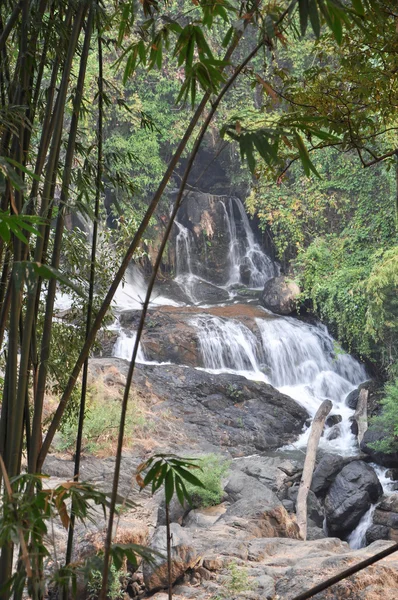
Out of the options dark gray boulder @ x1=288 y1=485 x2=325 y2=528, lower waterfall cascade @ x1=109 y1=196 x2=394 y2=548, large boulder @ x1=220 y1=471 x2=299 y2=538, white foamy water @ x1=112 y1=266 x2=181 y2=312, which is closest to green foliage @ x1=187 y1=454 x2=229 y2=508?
large boulder @ x1=220 y1=471 x2=299 y2=538

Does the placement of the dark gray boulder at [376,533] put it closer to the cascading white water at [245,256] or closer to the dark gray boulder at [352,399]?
the dark gray boulder at [352,399]

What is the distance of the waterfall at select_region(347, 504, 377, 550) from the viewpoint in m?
6.28

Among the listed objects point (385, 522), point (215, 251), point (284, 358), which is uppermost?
point (215, 251)

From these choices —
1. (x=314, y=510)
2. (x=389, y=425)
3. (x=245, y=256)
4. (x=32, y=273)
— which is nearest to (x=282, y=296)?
(x=245, y=256)

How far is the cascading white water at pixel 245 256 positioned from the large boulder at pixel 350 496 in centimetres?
644

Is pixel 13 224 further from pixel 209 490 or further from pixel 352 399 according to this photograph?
pixel 352 399

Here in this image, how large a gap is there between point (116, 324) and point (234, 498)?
497 cm

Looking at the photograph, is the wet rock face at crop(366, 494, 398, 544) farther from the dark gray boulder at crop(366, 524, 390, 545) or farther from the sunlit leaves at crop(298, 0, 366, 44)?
the sunlit leaves at crop(298, 0, 366, 44)

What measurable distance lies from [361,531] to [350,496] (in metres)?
0.36

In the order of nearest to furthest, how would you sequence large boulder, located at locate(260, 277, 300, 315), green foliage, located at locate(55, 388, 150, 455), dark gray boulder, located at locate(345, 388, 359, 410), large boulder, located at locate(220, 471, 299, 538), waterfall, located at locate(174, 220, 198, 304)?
large boulder, located at locate(220, 471, 299, 538), green foliage, located at locate(55, 388, 150, 455), dark gray boulder, located at locate(345, 388, 359, 410), large boulder, located at locate(260, 277, 300, 315), waterfall, located at locate(174, 220, 198, 304)

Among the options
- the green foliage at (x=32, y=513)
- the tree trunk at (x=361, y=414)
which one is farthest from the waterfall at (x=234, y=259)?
the green foliage at (x=32, y=513)

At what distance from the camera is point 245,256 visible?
→ 43.7 ft

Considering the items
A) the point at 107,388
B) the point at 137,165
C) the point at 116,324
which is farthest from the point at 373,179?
the point at 107,388

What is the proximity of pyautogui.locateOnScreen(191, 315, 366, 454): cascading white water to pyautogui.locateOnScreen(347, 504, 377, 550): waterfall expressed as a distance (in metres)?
2.86
